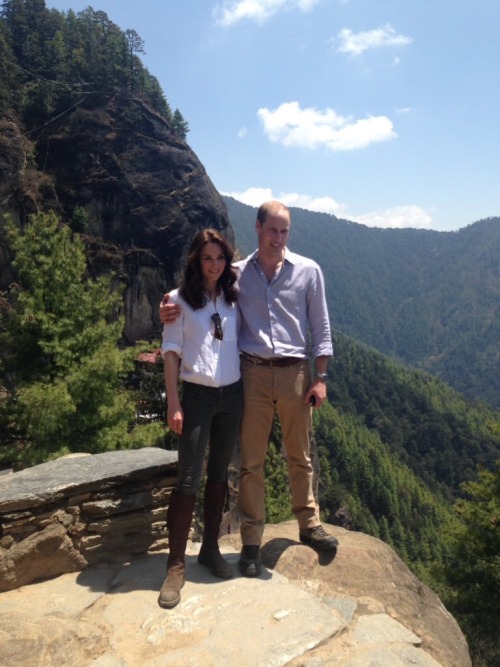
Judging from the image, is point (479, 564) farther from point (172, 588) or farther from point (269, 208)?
point (269, 208)

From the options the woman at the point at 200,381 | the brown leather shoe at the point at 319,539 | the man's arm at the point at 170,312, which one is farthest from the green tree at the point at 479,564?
the man's arm at the point at 170,312

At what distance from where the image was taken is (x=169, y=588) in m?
3.48

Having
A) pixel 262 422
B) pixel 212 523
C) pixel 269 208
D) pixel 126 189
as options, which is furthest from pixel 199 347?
pixel 126 189

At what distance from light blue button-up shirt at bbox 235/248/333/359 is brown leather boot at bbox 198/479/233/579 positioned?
44.4 inches

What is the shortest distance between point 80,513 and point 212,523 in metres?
1.15

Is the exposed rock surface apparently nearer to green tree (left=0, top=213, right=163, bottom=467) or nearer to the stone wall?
the stone wall

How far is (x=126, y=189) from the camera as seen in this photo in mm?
42156

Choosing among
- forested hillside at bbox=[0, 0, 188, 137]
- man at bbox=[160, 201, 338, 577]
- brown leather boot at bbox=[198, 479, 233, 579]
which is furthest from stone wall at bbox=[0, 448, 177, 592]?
forested hillside at bbox=[0, 0, 188, 137]

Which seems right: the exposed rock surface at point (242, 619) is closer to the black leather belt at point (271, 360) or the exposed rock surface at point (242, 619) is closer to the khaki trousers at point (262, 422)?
the khaki trousers at point (262, 422)

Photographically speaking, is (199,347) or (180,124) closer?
(199,347)

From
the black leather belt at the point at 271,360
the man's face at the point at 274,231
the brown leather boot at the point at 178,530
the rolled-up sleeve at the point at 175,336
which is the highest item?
the man's face at the point at 274,231

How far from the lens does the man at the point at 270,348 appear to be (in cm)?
393

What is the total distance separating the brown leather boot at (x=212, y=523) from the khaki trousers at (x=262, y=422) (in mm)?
219

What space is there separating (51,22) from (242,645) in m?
63.1
